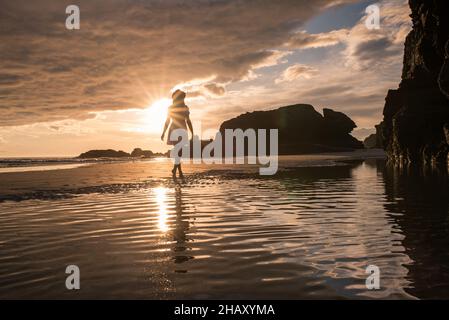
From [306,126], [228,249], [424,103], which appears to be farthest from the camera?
[306,126]

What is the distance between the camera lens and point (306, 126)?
494ft

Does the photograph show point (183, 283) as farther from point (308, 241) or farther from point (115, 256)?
point (308, 241)

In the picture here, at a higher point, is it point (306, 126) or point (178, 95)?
point (306, 126)

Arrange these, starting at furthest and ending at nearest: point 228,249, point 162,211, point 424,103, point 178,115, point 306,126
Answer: point 306,126 → point 424,103 → point 178,115 → point 162,211 → point 228,249

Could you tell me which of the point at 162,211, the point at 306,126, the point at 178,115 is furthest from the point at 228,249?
the point at 306,126

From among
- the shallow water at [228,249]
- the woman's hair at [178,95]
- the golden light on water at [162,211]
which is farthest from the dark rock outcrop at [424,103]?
the shallow water at [228,249]

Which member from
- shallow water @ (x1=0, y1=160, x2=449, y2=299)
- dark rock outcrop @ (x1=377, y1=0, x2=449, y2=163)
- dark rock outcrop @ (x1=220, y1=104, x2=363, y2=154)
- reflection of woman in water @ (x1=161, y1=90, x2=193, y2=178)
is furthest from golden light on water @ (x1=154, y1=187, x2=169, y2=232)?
dark rock outcrop @ (x1=220, y1=104, x2=363, y2=154)

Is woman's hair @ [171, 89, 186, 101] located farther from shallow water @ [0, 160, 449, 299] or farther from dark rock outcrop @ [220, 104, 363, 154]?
dark rock outcrop @ [220, 104, 363, 154]

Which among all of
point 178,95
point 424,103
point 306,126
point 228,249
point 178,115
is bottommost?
point 228,249

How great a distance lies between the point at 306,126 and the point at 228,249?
14898 cm

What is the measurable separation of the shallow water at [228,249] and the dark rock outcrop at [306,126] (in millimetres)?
118464

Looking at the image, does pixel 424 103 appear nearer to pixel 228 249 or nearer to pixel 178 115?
pixel 178 115

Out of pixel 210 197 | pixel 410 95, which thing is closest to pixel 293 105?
pixel 410 95

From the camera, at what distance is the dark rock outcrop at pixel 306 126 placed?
138 metres
